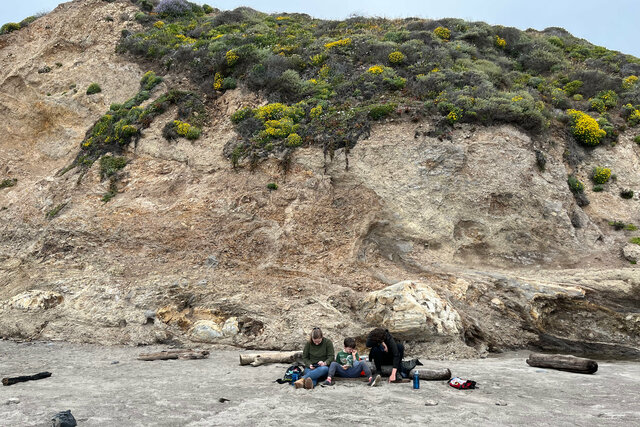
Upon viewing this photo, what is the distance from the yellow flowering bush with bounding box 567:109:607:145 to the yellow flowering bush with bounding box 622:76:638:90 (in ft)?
21.2

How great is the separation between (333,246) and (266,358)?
20.1 feet

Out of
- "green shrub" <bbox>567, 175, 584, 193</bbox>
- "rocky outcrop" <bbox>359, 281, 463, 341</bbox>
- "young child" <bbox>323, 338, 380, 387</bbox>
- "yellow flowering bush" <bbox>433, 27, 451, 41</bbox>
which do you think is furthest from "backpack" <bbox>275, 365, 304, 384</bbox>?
"yellow flowering bush" <bbox>433, 27, 451, 41</bbox>

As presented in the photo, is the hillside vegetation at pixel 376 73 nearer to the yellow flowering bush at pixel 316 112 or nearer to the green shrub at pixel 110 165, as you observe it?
the yellow flowering bush at pixel 316 112

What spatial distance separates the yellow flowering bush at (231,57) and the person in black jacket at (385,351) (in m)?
19.4

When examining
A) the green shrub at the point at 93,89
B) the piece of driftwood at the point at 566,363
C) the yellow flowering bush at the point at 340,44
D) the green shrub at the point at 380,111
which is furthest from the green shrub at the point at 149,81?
the piece of driftwood at the point at 566,363

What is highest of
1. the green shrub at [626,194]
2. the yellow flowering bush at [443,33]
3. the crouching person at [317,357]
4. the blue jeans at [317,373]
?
the yellow flowering bush at [443,33]

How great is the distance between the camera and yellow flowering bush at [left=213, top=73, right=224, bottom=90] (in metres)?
23.2

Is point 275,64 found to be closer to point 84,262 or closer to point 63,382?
point 84,262

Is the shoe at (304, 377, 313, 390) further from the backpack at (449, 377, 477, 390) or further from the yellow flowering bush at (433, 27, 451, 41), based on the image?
the yellow flowering bush at (433, 27, 451, 41)

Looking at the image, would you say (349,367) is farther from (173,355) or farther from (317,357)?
(173,355)

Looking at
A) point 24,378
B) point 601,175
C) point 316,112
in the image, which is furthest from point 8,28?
point 601,175

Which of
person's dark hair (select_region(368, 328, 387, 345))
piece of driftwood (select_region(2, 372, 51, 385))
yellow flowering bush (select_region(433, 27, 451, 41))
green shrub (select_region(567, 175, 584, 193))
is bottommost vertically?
piece of driftwood (select_region(2, 372, 51, 385))

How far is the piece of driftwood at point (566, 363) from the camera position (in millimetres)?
9555

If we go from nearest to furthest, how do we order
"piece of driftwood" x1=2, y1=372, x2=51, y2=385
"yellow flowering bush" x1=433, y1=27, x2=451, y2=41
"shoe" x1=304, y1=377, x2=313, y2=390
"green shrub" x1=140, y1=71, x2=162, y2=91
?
"shoe" x1=304, y1=377, x2=313, y2=390
"piece of driftwood" x1=2, y1=372, x2=51, y2=385
"green shrub" x1=140, y1=71, x2=162, y2=91
"yellow flowering bush" x1=433, y1=27, x2=451, y2=41
